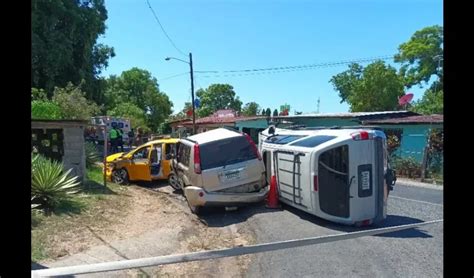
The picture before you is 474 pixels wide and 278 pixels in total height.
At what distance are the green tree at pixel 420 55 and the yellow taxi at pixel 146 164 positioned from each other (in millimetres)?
45497

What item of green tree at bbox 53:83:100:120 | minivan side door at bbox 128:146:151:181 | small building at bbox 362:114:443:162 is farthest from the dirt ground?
green tree at bbox 53:83:100:120

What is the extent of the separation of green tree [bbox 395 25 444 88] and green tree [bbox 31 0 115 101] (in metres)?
37.9

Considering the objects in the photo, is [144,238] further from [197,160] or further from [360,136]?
[360,136]

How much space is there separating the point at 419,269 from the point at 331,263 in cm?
111

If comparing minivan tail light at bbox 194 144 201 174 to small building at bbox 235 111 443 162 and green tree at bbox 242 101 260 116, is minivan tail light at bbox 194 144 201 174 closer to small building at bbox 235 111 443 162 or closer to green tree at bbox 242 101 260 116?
small building at bbox 235 111 443 162

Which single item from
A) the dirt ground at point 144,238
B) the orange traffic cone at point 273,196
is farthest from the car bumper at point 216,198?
the dirt ground at point 144,238

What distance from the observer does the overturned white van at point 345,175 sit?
23.6 ft

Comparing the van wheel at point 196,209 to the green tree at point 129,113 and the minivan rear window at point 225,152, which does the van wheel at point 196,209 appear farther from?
the green tree at point 129,113
